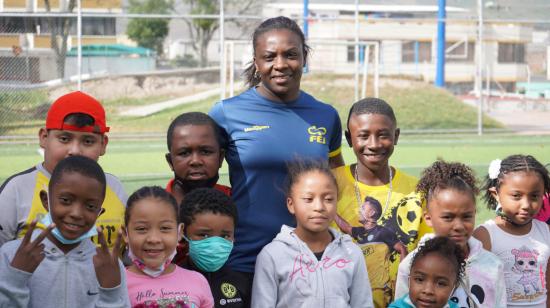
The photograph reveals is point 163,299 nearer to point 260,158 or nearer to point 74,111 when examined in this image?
point 260,158

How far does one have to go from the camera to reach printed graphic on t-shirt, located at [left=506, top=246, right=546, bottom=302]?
15.8 feet

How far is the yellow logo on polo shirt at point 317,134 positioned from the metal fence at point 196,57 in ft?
13.0

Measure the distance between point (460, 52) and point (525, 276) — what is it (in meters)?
33.3

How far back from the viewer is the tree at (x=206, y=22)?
25312 millimetres

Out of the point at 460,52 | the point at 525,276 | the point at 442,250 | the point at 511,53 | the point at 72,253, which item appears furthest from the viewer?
the point at 460,52

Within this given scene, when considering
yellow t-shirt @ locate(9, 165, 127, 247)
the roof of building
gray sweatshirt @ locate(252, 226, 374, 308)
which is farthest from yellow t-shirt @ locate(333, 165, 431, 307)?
the roof of building

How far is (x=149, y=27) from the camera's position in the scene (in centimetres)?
2577

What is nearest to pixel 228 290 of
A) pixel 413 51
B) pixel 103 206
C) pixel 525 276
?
pixel 103 206

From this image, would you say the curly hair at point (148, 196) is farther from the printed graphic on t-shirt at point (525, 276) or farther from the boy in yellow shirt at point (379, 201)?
the printed graphic on t-shirt at point (525, 276)

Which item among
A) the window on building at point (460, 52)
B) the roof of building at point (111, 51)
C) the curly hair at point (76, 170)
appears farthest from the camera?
the window on building at point (460, 52)

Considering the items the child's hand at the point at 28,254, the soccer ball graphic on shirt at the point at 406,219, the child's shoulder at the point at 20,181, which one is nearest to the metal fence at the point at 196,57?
the soccer ball graphic on shirt at the point at 406,219

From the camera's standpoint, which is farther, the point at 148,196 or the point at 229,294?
the point at 229,294

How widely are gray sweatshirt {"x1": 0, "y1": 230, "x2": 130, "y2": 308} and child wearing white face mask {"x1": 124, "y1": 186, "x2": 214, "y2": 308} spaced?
0.22 m

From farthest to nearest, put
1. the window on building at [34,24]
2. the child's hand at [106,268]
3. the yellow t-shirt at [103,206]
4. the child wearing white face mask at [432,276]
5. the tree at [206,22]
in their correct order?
the tree at [206,22]
the window on building at [34,24]
the child wearing white face mask at [432,276]
the yellow t-shirt at [103,206]
the child's hand at [106,268]
